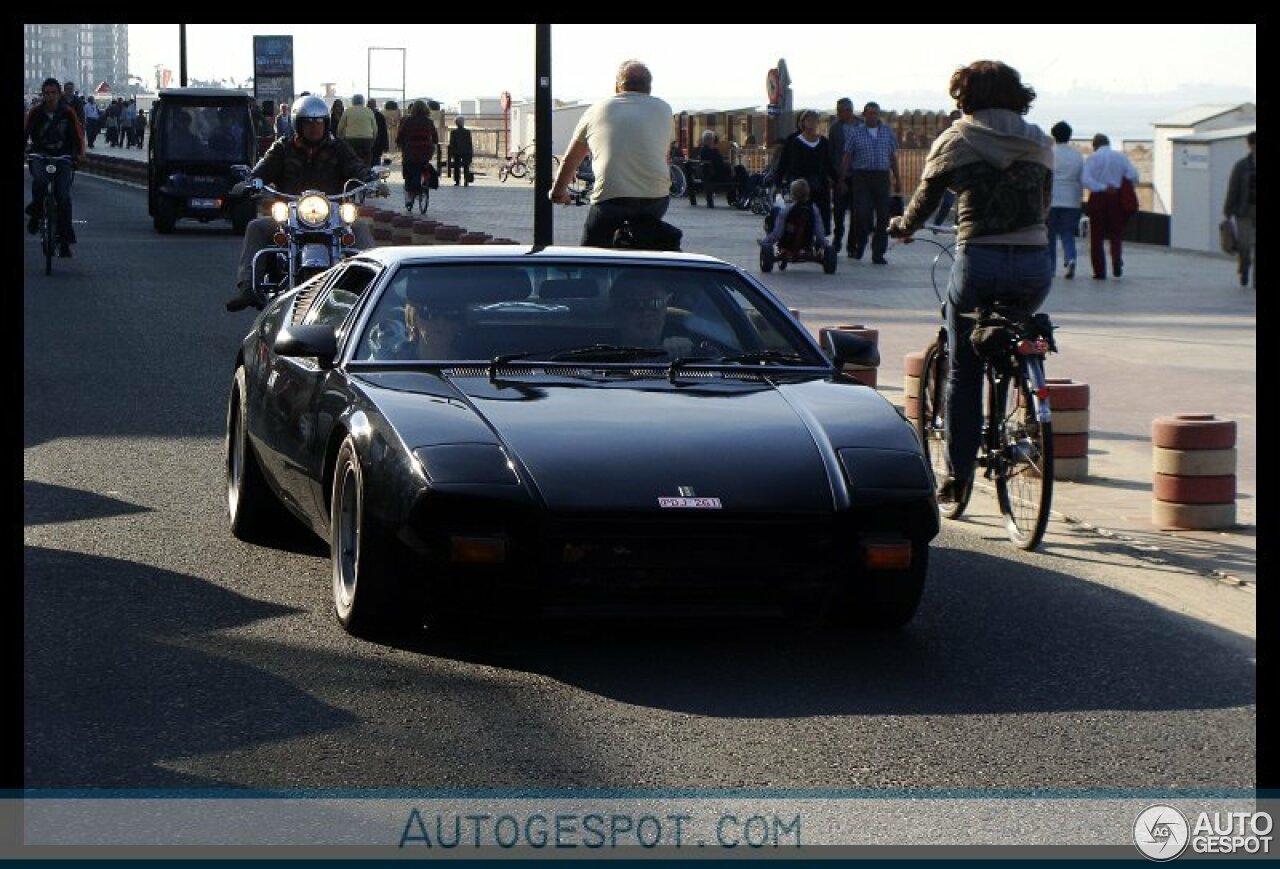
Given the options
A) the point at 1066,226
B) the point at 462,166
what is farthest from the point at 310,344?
the point at 462,166

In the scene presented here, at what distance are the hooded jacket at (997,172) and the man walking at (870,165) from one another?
650 inches

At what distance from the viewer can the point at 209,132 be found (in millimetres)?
35438

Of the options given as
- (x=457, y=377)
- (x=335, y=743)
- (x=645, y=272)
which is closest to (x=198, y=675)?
(x=335, y=743)

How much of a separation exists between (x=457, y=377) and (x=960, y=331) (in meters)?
2.67

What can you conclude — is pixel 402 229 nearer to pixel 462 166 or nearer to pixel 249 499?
pixel 249 499

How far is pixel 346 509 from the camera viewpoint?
7.46 meters

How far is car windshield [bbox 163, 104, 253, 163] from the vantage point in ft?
115

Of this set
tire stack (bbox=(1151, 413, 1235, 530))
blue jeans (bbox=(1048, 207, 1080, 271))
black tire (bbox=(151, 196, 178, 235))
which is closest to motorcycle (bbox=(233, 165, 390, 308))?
tire stack (bbox=(1151, 413, 1235, 530))

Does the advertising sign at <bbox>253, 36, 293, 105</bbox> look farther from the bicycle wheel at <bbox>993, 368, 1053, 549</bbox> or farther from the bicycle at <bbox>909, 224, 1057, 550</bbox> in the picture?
the bicycle wheel at <bbox>993, 368, 1053, 549</bbox>

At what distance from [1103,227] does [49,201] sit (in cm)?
1138

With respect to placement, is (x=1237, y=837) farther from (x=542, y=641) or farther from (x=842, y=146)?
(x=842, y=146)

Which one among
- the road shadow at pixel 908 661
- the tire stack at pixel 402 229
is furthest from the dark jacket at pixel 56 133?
the road shadow at pixel 908 661

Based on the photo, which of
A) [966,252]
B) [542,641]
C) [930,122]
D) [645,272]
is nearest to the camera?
[542,641]

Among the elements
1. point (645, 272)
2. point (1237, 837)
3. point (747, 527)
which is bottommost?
point (1237, 837)
